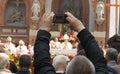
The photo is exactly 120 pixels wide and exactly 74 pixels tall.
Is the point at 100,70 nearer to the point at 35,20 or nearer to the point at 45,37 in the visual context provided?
the point at 45,37

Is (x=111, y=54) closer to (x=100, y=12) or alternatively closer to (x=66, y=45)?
(x=66, y=45)

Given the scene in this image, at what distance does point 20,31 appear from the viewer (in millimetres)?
25016

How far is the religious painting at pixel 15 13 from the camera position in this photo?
25531 mm

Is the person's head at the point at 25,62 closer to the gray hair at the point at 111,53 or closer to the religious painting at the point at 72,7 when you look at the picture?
the gray hair at the point at 111,53

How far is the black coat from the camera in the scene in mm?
2711

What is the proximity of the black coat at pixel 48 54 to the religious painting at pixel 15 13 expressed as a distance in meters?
22.8

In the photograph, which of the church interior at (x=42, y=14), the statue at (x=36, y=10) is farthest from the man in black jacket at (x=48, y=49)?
the statue at (x=36, y=10)

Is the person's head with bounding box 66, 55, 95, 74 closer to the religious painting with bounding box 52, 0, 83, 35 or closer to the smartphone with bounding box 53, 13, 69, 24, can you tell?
the smartphone with bounding box 53, 13, 69, 24

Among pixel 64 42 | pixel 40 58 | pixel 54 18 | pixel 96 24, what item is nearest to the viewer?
pixel 40 58

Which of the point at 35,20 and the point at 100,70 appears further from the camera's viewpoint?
the point at 35,20

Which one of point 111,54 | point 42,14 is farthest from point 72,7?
point 111,54

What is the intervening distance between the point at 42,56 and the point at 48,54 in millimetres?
64

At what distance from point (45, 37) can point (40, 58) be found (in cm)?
18

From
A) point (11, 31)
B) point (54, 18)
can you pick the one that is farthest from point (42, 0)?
point (54, 18)
